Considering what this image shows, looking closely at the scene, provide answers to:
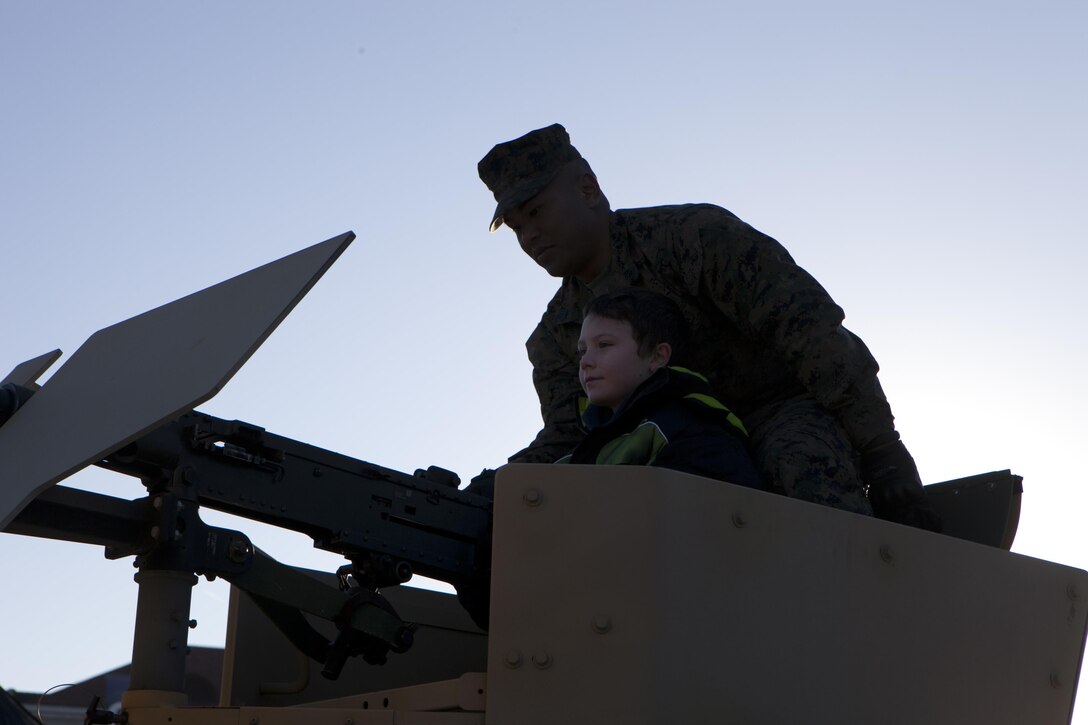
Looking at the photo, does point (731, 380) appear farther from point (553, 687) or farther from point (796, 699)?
point (553, 687)

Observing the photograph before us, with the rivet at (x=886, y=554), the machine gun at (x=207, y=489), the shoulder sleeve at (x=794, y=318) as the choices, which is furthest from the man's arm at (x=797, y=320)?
the machine gun at (x=207, y=489)

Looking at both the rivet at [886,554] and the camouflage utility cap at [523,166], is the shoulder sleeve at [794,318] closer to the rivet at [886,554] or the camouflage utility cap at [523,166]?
the camouflage utility cap at [523,166]

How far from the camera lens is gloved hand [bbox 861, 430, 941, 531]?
140 inches

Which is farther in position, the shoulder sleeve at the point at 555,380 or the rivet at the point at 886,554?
the shoulder sleeve at the point at 555,380

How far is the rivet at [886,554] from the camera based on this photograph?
287 cm

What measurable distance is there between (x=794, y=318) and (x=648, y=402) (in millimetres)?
618

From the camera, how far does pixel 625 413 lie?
3.20 m

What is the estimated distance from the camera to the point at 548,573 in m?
2.48

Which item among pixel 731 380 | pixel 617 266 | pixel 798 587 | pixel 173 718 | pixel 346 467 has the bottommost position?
pixel 173 718

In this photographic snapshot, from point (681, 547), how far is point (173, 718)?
1.05 meters

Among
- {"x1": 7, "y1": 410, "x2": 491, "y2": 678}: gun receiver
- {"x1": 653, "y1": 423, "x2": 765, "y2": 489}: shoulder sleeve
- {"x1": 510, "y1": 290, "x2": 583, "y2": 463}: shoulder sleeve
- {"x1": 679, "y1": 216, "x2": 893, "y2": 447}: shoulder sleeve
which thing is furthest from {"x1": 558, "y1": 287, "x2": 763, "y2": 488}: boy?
{"x1": 510, "y1": 290, "x2": 583, "y2": 463}: shoulder sleeve

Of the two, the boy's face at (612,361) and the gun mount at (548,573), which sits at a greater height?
the boy's face at (612,361)

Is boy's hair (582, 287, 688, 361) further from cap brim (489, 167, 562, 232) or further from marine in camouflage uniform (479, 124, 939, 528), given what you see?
cap brim (489, 167, 562, 232)

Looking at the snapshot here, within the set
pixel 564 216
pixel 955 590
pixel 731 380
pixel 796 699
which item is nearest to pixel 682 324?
pixel 731 380
